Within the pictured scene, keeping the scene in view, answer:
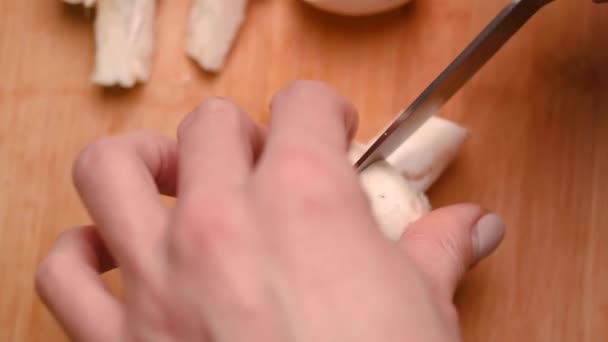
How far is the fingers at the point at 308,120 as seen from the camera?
0.56m

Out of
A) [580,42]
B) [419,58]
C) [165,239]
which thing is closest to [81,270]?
[165,239]

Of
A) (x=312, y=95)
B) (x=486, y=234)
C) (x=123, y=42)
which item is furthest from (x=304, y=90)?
(x=123, y=42)

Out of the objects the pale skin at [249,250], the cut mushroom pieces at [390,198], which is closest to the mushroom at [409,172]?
the cut mushroom pieces at [390,198]

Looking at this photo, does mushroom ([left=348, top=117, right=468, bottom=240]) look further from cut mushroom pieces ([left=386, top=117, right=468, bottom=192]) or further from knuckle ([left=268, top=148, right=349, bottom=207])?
knuckle ([left=268, top=148, right=349, bottom=207])

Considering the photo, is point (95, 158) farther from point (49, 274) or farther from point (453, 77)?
point (453, 77)

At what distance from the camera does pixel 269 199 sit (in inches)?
20.7

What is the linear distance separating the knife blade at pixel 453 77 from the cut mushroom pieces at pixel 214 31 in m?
0.24

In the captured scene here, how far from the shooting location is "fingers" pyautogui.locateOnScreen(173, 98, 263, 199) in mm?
544

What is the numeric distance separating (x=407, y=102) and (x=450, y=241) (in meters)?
0.26

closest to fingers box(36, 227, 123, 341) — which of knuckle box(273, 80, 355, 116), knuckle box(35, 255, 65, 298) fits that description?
knuckle box(35, 255, 65, 298)

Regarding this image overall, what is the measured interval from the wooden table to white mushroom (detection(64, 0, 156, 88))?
0.02m

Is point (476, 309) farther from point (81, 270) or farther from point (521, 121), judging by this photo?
point (81, 270)

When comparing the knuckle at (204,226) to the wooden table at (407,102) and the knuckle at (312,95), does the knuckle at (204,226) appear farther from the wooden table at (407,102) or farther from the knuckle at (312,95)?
the wooden table at (407,102)

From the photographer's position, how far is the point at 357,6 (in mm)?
893
